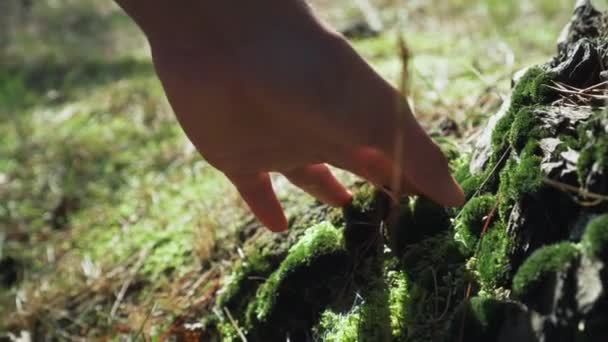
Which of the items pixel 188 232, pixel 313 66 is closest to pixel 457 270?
pixel 313 66

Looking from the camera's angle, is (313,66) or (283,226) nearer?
(313,66)

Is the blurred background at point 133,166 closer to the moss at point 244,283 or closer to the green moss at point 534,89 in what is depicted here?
the moss at point 244,283

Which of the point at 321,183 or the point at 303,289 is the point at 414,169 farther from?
the point at 303,289

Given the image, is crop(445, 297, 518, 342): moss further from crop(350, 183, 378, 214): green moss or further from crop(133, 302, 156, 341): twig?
crop(133, 302, 156, 341): twig

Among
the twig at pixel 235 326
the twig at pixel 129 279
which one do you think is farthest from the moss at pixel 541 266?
the twig at pixel 129 279

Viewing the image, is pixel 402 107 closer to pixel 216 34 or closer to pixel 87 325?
pixel 216 34

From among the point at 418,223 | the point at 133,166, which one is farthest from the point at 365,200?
the point at 133,166
